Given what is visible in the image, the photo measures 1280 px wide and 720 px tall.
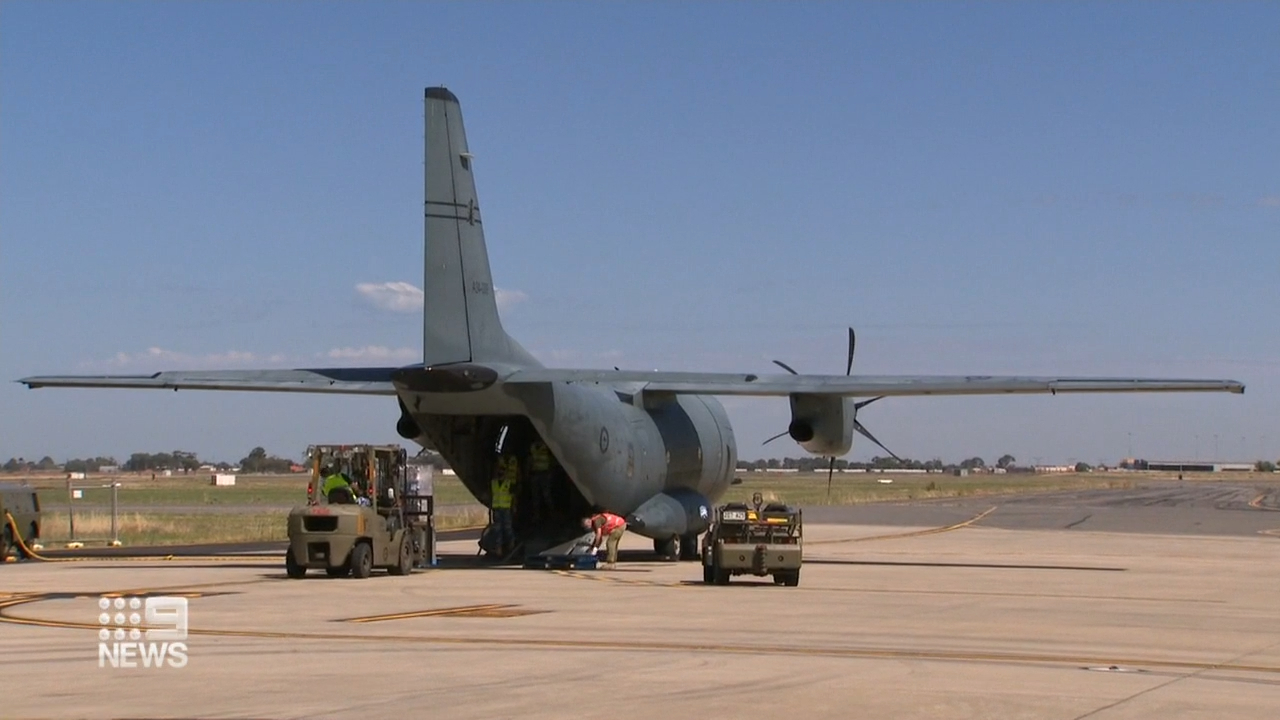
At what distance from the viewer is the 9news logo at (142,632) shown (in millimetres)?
14234

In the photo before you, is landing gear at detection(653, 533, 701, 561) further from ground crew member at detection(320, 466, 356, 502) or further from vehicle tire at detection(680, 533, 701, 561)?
ground crew member at detection(320, 466, 356, 502)

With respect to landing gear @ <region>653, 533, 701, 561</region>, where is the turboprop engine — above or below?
above

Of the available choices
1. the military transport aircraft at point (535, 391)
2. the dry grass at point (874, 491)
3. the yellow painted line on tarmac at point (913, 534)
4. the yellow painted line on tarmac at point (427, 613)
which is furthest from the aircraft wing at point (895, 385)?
the dry grass at point (874, 491)

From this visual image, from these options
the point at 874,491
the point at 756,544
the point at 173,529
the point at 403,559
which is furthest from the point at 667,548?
the point at 874,491

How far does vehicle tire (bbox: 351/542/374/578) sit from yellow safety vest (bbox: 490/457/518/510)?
4875 mm

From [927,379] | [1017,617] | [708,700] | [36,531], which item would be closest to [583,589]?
[1017,617]

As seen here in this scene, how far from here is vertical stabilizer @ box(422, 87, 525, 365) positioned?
85.7 feet

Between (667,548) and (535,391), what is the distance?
7.81 metres

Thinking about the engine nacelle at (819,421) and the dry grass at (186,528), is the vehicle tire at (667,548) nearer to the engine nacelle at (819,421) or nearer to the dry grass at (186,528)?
the engine nacelle at (819,421)

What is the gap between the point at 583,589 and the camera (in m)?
23.5

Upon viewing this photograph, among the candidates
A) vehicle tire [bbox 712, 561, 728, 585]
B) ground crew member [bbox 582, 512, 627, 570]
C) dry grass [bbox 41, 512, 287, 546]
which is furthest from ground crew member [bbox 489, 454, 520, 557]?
dry grass [bbox 41, 512, 287, 546]

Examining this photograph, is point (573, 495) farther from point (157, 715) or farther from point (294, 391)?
point (157, 715)

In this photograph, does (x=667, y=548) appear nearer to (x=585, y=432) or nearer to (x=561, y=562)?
(x=561, y=562)

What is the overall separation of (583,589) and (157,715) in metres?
12.8
